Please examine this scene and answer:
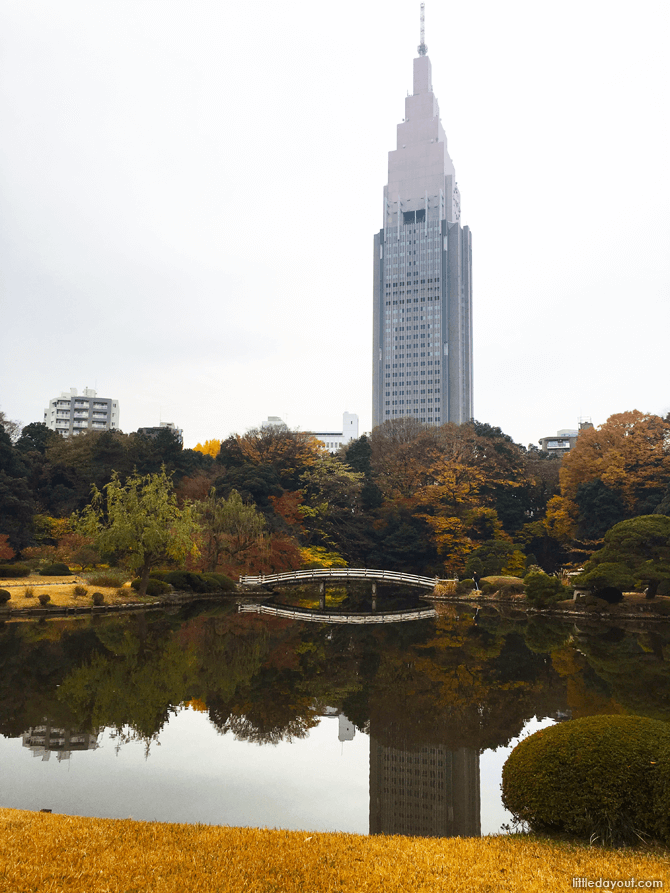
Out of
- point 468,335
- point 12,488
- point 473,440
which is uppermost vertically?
point 468,335

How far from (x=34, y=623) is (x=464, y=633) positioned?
13.7 meters

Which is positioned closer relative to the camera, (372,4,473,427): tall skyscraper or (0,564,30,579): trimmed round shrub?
(0,564,30,579): trimmed round shrub

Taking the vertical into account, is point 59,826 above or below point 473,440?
below

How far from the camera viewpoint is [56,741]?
816 cm

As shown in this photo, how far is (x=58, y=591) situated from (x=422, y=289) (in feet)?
306

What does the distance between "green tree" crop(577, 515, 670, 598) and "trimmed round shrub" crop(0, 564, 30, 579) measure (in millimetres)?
23254

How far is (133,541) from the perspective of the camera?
939 inches

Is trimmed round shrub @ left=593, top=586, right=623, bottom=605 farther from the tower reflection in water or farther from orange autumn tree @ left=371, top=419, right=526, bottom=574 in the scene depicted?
the tower reflection in water

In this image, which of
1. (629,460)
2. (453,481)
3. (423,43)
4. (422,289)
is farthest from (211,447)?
(423,43)

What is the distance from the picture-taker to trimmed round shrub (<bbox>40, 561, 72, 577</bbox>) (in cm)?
2594

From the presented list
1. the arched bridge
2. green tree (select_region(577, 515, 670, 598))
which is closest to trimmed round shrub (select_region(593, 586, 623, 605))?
green tree (select_region(577, 515, 670, 598))

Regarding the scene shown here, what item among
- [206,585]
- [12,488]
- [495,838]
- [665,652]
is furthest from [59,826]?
[12,488]

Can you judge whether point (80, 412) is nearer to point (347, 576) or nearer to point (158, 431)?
point (158, 431)

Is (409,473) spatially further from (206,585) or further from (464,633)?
(464,633)
